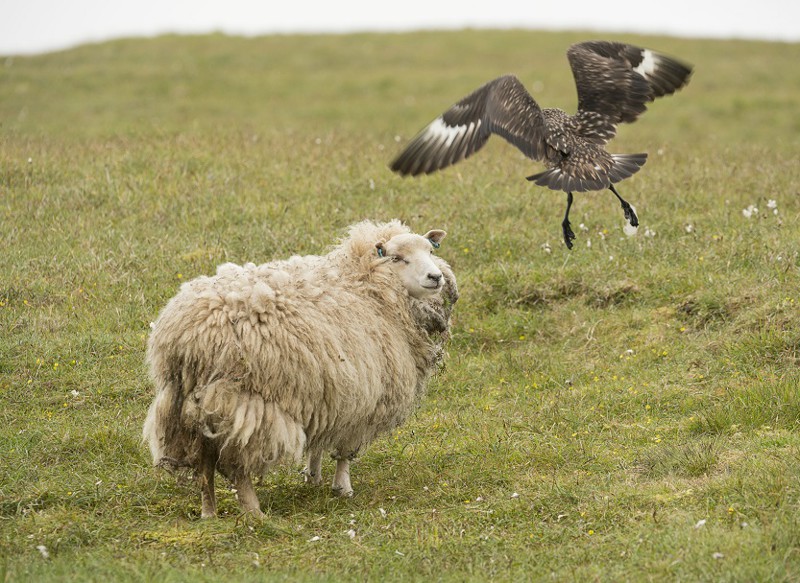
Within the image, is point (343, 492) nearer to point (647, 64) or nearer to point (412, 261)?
point (412, 261)

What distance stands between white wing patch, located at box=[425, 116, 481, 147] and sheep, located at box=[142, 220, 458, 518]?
3.28ft

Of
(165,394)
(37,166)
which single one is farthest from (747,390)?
(37,166)

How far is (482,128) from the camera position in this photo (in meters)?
8.24

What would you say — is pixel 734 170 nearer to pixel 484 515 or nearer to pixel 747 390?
pixel 747 390

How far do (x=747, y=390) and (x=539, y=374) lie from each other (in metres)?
1.92

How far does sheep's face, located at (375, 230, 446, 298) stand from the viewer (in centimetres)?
772

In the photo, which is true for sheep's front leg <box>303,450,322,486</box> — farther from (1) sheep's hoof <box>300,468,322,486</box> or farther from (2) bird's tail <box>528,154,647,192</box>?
(2) bird's tail <box>528,154,647,192</box>

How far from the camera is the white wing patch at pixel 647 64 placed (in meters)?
9.88

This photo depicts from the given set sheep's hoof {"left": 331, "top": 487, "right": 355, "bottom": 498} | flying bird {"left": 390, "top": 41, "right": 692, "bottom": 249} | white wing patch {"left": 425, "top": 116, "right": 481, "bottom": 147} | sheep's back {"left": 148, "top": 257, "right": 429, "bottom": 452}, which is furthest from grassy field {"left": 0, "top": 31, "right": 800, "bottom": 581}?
white wing patch {"left": 425, "top": 116, "right": 481, "bottom": 147}

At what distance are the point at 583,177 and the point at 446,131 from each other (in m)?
1.18

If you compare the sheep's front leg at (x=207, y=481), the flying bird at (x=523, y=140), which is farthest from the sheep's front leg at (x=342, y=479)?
the flying bird at (x=523, y=140)

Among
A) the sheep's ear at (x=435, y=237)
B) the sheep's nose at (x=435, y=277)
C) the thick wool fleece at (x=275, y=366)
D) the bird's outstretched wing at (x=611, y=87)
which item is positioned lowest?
the thick wool fleece at (x=275, y=366)

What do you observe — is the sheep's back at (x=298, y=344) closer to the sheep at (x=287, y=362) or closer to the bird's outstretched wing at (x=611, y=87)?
the sheep at (x=287, y=362)

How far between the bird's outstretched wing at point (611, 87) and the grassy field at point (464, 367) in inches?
75.0
